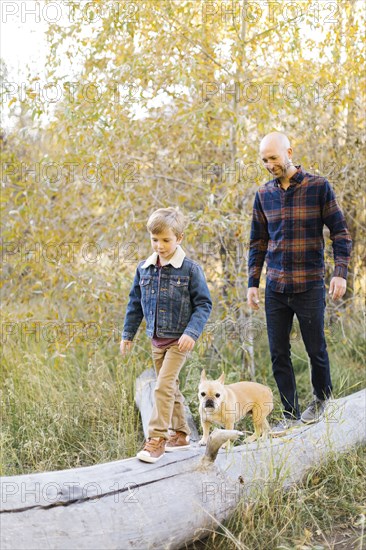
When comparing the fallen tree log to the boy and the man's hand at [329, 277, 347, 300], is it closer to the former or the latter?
the boy

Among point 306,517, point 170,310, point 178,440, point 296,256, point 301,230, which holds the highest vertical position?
point 301,230

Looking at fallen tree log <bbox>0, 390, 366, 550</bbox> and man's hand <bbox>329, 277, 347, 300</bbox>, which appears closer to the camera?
fallen tree log <bbox>0, 390, 366, 550</bbox>

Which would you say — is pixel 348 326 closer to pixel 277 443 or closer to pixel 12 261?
pixel 277 443

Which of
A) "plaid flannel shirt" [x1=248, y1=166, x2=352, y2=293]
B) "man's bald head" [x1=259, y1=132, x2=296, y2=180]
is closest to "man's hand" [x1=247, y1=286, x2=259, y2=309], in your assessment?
"plaid flannel shirt" [x1=248, y1=166, x2=352, y2=293]

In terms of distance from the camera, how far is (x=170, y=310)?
3742mm

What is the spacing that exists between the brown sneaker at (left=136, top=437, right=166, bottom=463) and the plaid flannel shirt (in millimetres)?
1499

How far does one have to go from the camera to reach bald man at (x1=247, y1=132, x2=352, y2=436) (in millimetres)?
4371

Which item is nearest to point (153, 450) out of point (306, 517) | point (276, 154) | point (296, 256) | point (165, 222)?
point (306, 517)

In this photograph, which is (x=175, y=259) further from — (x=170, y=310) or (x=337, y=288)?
(x=337, y=288)

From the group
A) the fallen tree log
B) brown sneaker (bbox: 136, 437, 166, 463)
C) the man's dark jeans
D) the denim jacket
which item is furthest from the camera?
the man's dark jeans

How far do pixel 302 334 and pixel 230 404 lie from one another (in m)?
0.83

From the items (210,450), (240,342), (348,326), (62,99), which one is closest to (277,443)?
(210,450)

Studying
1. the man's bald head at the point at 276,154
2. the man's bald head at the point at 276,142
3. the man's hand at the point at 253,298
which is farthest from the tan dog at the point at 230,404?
the man's bald head at the point at 276,142

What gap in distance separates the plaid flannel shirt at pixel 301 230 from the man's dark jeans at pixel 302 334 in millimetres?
94
